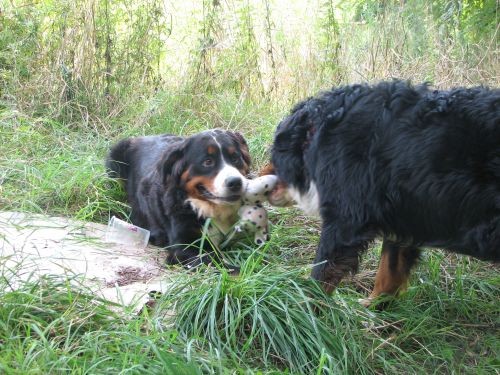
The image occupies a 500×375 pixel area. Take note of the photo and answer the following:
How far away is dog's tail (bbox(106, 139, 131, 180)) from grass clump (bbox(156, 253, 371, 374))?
2.16 m

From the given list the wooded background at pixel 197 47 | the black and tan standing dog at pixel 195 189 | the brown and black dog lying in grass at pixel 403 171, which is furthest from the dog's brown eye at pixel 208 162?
the wooded background at pixel 197 47

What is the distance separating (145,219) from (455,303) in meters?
2.15

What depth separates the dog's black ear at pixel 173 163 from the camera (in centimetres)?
368

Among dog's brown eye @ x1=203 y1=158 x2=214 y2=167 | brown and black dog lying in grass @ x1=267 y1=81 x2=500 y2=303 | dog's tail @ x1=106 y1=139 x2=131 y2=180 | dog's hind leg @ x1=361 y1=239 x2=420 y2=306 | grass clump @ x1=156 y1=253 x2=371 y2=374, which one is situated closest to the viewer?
grass clump @ x1=156 y1=253 x2=371 y2=374

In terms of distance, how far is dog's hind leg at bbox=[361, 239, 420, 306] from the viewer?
3031 millimetres

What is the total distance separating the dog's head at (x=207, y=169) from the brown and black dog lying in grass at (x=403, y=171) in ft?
2.52

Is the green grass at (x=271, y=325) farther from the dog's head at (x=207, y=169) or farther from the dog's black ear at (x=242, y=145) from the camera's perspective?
the dog's black ear at (x=242, y=145)

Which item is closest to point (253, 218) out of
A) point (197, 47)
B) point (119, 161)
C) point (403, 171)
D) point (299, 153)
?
point (299, 153)

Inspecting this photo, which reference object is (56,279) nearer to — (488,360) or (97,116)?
(488,360)

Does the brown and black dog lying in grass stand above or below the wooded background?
below

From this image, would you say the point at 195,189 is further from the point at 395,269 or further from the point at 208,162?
the point at 395,269

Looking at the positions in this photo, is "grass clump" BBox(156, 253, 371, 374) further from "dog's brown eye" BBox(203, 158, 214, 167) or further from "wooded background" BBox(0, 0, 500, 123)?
"wooded background" BBox(0, 0, 500, 123)

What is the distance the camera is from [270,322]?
7.84 feet

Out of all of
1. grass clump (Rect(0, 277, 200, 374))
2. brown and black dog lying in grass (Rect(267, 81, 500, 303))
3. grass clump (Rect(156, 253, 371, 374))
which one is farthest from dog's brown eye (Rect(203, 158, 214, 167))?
grass clump (Rect(0, 277, 200, 374))
